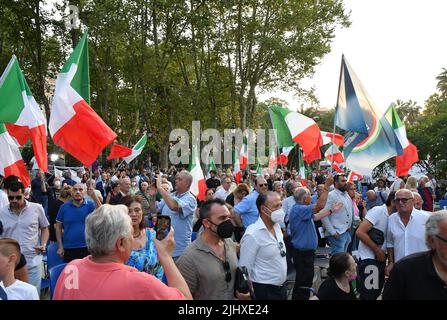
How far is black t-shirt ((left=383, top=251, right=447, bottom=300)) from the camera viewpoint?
2.98 m

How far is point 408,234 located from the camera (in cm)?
537

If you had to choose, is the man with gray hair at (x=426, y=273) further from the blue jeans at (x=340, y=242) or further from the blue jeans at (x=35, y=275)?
the blue jeans at (x=340, y=242)

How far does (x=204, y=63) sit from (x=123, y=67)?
5146 mm

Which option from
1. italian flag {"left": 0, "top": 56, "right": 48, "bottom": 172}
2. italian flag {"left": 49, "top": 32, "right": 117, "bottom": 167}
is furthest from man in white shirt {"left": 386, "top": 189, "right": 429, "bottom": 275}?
italian flag {"left": 0, "top": 56, "right": 48, "bottom": 172}

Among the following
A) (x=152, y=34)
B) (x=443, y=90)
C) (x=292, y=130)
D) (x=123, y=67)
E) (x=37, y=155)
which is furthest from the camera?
(x=443, y=90)

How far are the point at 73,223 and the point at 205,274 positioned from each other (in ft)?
10.9

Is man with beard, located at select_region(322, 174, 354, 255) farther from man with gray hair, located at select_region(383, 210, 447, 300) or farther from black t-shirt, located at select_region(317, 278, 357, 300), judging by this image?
man with gray hair, located at select_region(383, 210, 447, 300)

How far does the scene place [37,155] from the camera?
7.14 metres

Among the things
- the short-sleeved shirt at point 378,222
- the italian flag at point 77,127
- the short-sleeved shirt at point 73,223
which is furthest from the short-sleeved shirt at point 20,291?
the short-sleeved shirt at point 378,222

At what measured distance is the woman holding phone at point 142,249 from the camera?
4.23 metres

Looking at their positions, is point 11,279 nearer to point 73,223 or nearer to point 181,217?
point 181,217

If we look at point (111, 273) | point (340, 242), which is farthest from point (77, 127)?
point (340, 242)
